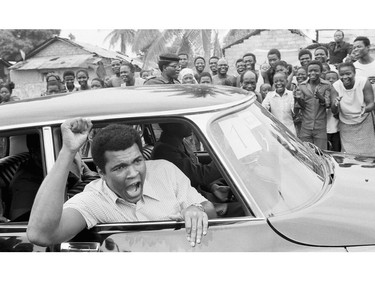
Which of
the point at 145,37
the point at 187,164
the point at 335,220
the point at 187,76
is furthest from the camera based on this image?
the point at 187,76

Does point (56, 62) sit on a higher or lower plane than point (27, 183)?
higher

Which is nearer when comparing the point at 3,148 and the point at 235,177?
the point at 235,177

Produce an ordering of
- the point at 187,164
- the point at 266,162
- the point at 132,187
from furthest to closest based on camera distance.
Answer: the point at 187,164 < the point at 266,162 < the point at 132,187

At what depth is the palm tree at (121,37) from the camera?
16.2 ft

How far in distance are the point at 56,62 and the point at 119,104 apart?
3.67 meters

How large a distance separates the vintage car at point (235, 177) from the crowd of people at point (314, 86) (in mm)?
2714

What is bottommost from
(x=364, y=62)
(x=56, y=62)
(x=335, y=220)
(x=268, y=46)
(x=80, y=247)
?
(x=80, y=247)

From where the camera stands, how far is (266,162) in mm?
2703

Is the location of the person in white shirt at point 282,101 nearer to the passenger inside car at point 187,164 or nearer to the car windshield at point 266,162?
the passenger inside car at point 187,164

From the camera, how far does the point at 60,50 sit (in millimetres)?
5859

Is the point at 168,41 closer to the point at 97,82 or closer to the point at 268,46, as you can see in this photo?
the point at 268,46

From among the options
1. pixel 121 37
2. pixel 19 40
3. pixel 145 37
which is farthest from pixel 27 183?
pixel 121 37

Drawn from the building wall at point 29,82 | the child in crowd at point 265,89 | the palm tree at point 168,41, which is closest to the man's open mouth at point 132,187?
the palm tree at point 168,41

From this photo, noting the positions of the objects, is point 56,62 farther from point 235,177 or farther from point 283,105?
point 235,177
